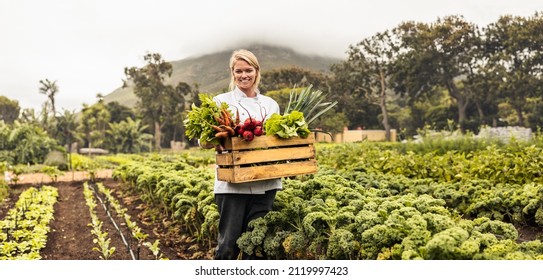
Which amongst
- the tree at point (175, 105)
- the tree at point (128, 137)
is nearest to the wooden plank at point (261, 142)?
the tree at point (128, 137)

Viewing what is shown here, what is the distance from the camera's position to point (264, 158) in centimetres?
292

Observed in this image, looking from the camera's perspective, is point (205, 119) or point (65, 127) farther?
point (65, 127)

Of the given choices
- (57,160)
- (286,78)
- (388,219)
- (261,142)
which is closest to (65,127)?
(57,160)

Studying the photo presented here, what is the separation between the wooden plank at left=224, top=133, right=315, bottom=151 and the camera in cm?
283

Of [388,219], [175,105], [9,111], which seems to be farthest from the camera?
[175,105]

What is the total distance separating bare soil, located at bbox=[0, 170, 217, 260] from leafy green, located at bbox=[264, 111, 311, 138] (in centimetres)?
143

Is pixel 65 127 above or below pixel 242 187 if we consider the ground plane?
above

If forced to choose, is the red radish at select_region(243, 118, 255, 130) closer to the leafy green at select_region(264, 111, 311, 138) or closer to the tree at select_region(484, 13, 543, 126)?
the leafy green at select_region(264, 111, 311, 138)

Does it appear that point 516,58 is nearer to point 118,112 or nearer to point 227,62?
point 227,62

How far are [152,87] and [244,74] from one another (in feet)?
80.0

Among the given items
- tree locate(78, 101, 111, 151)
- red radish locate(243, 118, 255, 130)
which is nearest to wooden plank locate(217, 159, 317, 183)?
red radish locate(243, 118, 255, 130)

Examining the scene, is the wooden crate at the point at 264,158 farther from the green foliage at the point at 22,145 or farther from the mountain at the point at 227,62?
the green foliage at the point at 22,145

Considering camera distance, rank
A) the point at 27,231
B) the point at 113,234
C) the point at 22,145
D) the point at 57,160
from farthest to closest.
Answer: the point at 22,145 → the point at 57,160 → the point at 113,234 → the point at 27,231

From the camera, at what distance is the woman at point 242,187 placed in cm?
299
